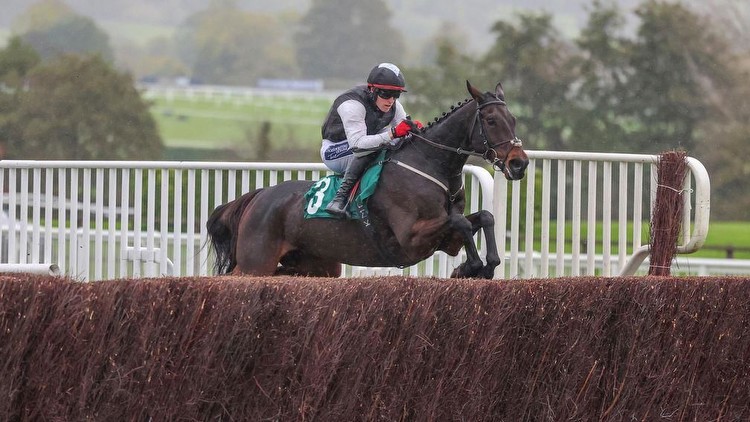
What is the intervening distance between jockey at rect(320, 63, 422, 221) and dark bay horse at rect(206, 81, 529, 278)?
148mm

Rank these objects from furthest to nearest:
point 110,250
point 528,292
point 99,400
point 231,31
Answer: point 231,31 < point 110,250 < point 528,292 < point 99,400

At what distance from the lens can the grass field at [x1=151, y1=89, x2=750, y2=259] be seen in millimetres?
31297

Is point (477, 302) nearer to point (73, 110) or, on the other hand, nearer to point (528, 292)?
point (528, 292)

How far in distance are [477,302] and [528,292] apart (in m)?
0.20

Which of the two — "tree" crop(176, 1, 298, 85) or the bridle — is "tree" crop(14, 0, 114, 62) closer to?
"tree" crop(176, 1, 298, 85)

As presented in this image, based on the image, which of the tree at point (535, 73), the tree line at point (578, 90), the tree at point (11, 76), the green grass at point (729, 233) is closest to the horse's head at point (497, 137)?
the green grass at point (729, 233)

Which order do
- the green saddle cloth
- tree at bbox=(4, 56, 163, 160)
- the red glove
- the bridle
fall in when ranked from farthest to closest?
1. tree at bbox=(4, 56, 163, 160)
2. the green saddle cloth
3. the red glove
4. the bridle

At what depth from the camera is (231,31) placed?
4581 centimetres

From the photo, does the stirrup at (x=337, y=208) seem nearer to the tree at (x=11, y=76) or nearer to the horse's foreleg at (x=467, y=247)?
the horse's foreleg at (x=467, y=247)

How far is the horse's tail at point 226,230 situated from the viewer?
7.75 meters

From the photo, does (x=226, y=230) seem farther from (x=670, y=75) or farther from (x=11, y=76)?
(x=670, y=75)

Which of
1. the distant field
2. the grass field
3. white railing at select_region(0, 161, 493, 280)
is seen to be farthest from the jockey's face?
the distant field

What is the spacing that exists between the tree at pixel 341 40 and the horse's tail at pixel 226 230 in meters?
34.5

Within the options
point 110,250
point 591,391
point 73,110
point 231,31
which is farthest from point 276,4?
point 591,391
